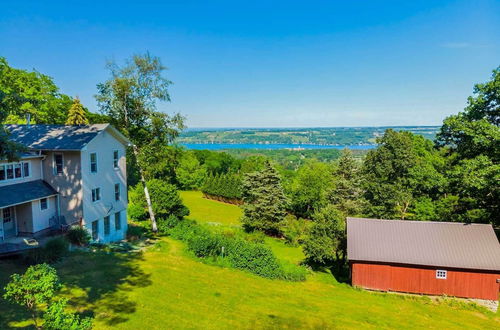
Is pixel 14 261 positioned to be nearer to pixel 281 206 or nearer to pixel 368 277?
pixel 368 277

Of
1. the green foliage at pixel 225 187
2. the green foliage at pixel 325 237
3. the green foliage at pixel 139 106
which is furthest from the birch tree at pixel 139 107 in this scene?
the green foliage at pixel 225 187

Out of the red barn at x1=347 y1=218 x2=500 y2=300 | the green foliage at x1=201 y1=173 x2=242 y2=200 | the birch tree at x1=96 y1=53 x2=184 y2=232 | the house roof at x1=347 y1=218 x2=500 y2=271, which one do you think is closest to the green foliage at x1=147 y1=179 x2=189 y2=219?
the birch tree at x1=96 y1=53 x2=184 y2=232

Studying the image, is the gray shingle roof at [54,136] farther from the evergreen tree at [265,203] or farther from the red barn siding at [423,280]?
the red barn siding at [423,280]

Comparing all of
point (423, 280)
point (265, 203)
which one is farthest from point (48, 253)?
point (265, 203)

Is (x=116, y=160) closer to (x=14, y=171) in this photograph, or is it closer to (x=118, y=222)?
(x=118, y=222)

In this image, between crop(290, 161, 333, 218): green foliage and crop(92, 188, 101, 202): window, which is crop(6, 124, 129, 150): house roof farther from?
crop(290, 161, 333, 218): green foliage

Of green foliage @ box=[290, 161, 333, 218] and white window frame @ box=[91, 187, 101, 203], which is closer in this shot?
white window frame @ box=[91, 187, 101, 203]
